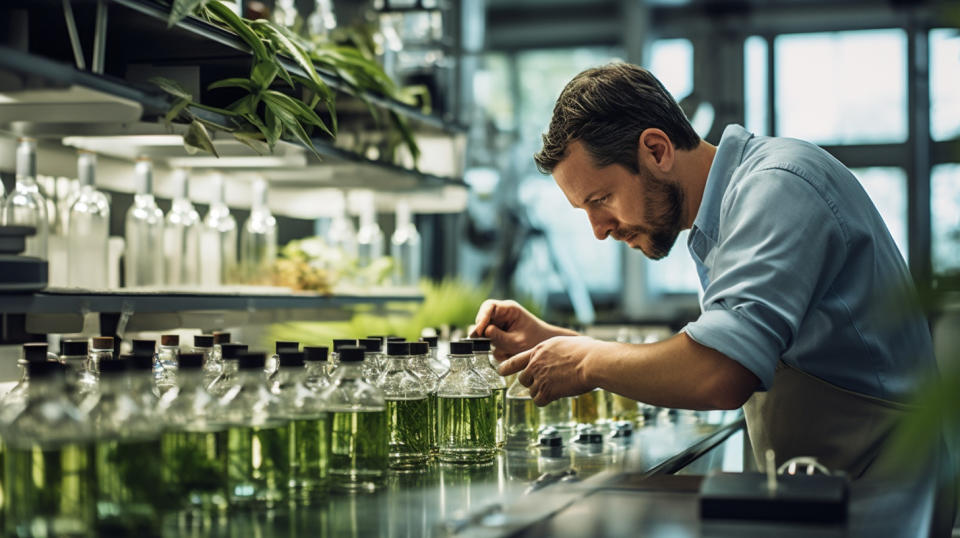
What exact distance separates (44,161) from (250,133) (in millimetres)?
878

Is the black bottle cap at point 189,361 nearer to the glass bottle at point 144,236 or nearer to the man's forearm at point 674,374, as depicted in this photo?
the man's forearm at point 674,374

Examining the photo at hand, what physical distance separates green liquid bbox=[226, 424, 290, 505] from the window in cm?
737

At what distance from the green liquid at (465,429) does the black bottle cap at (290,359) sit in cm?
51

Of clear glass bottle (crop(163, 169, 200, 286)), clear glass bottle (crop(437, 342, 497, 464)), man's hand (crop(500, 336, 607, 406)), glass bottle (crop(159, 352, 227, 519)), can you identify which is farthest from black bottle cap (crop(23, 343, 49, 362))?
clear glass bottle (crop(163, 169, 200, 286))

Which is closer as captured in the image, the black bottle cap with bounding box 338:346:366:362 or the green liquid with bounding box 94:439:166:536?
the green liquid with bounding box 94:439:166:536

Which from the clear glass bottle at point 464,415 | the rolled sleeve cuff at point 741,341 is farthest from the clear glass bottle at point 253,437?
the rolled sleeve cuff at point 741,341

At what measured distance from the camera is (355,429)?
5.14 ft

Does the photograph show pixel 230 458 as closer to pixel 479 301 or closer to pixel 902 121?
pixel 479 301

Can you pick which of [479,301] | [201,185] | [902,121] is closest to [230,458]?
[201,185]

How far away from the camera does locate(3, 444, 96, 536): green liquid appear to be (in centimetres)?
115

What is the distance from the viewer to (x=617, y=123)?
2021mm

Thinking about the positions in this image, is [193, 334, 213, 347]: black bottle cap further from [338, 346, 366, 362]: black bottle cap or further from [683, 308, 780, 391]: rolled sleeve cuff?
[683, 308, 780, 391]: rolled sleeve cuff

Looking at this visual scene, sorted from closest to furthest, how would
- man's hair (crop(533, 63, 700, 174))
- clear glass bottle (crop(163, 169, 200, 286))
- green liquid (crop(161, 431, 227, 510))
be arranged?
green liquid (crop(161, 431, 227, 510)) < man's hair (crop(533, 63, 700, 174)) < clear glass bottle (crop(163, 169, 200, 286))

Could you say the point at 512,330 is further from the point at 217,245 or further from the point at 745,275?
the point at 217,245
